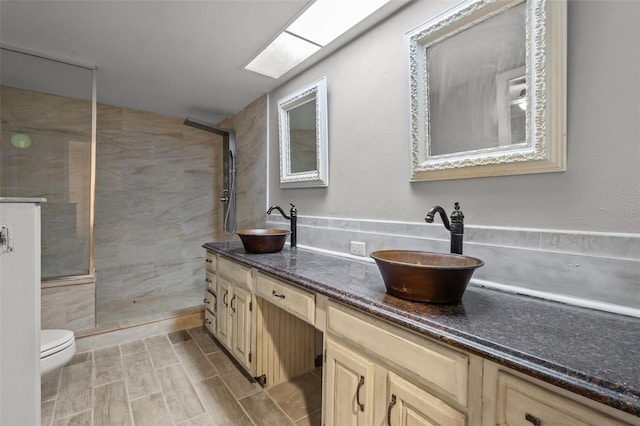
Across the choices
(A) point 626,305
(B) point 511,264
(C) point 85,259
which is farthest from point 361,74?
(C) point 85,259

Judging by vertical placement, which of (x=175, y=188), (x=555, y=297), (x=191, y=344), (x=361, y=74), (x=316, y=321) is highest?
(x=361, y=74)

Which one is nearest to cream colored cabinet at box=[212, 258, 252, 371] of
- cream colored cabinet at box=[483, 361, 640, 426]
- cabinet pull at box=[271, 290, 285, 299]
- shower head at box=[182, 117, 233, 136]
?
cabinet pull at box=[271, 290, 285, 299]

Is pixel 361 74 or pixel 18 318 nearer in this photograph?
pixel 18 318

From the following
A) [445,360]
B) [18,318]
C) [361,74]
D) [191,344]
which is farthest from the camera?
[191,344]

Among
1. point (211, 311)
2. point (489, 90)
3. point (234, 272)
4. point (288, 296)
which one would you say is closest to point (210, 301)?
point (211, 311)

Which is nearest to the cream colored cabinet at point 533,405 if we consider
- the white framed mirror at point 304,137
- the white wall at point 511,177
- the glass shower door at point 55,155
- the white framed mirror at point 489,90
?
the white wall at point 511,177

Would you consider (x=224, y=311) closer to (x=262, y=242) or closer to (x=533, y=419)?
(x=262, y=242)

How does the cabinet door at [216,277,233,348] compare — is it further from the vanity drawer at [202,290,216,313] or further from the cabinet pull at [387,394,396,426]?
the cabinet pull at [387,394,396,426]

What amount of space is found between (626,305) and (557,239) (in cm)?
26

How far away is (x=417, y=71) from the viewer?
1.45 m

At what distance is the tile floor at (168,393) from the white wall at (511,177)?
119cm

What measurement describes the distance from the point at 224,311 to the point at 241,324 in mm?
304

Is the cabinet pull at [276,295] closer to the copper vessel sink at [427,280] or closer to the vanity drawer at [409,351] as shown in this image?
the vanity drawer at [409,351]

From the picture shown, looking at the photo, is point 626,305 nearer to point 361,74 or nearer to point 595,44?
point 595,44
